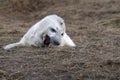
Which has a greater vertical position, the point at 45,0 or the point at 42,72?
the point at 45,0

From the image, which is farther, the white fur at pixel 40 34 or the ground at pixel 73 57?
the white fur at pixel 40 34

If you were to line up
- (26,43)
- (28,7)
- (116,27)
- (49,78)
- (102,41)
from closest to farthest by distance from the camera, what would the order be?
(49,78) < (26,43) < (102,41) < (116,27) < (28,7)

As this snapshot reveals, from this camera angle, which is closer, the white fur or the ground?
the ground

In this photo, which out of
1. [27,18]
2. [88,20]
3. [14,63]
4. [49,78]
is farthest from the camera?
[27,18]

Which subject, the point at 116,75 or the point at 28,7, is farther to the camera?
the point at 28,7

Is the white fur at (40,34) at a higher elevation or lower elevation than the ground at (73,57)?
higher

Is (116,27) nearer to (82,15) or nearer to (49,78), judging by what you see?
(82,15)

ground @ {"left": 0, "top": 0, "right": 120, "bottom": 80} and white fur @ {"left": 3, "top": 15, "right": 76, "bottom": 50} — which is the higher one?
white fur @ {"left": 3, "top": 15, "right": 76, "bottom": 50}

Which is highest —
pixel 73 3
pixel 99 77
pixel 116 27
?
pixel 73 3

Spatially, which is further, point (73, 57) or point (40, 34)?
point (40, 34)

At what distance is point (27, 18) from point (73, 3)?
2382mm

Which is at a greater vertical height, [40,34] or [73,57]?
[40,34]

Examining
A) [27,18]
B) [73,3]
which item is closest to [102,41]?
[27,18]

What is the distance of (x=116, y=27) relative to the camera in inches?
461
